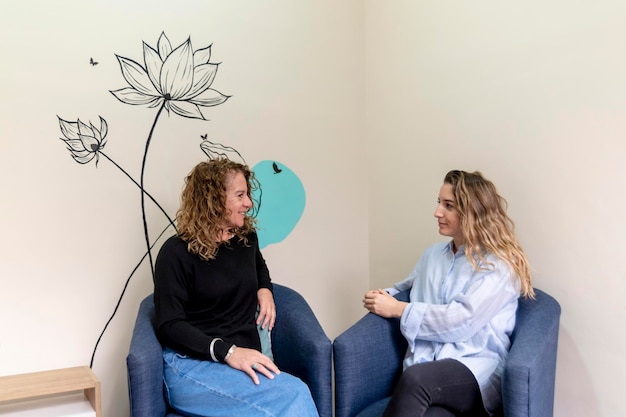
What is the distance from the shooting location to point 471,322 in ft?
6.38

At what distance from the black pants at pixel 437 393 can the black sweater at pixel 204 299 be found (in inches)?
25.2

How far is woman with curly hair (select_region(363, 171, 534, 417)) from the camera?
1815mm

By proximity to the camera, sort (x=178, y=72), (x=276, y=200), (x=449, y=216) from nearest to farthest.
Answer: (x=449, y=216)
(x=178, y=72)
(x=276, y=200)

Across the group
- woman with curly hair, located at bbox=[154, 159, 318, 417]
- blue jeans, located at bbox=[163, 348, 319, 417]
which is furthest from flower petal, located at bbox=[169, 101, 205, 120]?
blue jeans, located at bbox=[163, 348, 319, 417]

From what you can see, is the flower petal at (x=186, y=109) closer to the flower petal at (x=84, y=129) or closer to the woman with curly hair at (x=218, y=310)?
the flower petal at (x=84, y=129)

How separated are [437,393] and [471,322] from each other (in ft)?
1.01

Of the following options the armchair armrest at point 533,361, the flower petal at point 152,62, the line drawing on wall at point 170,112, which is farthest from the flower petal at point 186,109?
the armchair armrest at point 533,361

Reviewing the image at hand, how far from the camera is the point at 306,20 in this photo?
9.80 ft

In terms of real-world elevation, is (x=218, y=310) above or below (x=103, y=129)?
below

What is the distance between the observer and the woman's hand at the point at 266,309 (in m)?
2.22

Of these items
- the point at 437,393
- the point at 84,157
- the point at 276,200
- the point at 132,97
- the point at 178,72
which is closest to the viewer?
the point at 437,393

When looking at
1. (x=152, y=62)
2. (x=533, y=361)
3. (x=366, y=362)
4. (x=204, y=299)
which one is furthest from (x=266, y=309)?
(x=152, y=62)

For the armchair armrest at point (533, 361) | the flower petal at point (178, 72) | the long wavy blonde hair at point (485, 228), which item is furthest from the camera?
the flower petal at point (178, 72)

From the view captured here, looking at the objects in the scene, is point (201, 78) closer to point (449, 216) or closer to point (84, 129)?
point (84, 129)
